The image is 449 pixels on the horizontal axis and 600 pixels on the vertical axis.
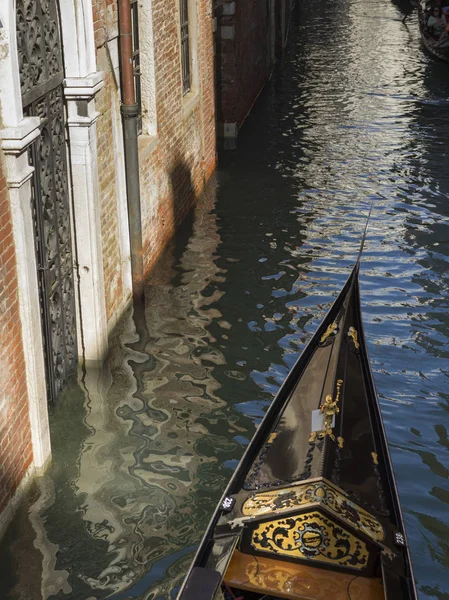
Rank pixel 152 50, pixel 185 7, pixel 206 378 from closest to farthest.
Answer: pixel 206 378
pixel 152 50
pixel 185 7

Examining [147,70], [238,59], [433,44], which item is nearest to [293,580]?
[147,70]

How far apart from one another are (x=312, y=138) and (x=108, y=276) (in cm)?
819

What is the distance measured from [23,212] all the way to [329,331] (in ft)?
6.15

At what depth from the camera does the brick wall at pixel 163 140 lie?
7.24m

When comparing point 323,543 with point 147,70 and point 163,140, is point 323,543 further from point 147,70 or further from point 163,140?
point 163,140

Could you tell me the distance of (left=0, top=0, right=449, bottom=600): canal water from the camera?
5.17 meters

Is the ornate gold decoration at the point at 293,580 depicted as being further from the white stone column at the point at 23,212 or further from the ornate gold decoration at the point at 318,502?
the white stone column at the point at 23,212

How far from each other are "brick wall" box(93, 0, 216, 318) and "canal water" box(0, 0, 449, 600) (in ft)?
1.25

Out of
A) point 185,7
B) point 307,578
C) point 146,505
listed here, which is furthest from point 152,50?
point 307,578

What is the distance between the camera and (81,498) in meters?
5.57

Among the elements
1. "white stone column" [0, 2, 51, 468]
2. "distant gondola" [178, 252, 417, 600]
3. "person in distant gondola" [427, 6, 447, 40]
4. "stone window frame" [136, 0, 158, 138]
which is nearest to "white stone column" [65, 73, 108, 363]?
"white stone column" [0, 2, 51, 468]

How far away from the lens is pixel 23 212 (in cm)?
516

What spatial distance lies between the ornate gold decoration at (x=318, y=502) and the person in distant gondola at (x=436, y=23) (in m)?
20.0

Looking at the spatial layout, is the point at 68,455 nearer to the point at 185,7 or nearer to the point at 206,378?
the point at 206,378
